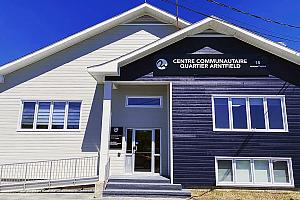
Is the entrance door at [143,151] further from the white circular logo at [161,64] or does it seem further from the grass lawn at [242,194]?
the white circular logo at [161,64]

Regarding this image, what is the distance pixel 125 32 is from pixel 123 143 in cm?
625

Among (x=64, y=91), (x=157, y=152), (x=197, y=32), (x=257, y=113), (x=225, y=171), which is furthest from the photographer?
(x=64, y=91)

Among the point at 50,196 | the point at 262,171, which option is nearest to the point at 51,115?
the point at 50,196

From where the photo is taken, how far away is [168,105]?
1241 cm

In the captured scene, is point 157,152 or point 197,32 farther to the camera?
point 157,152

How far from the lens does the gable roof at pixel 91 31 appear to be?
13.4m

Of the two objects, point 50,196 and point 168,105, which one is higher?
point 168,105

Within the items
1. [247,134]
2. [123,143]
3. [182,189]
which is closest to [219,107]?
[247,134]

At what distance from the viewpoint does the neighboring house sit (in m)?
10.5

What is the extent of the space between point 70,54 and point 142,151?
647cm

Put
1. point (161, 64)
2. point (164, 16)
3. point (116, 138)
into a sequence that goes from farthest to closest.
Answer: point (164, 16), point (116, 138), point (161, 64)

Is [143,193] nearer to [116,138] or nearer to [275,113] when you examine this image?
[116,138]

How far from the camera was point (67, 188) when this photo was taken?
11117mm

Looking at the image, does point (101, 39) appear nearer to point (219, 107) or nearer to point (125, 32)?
point (125, 32)
